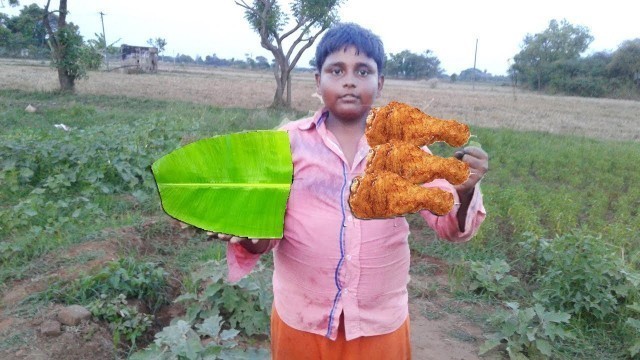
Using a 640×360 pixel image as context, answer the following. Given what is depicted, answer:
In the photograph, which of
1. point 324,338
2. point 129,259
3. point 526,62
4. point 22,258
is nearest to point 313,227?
point 324,338

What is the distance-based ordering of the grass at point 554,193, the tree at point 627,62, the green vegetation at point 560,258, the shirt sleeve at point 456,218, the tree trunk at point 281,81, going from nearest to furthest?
the shirt sleeve at point 456,218, the green vegetation at point 560,258, the grass at point 554,193, the tree trunk at point 281,81, the tree at point 627,62

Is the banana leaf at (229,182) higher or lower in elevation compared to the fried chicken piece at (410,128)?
lower

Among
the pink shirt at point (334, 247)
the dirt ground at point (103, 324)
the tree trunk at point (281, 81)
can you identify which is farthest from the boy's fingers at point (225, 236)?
the tree trunk at point (281, 81)

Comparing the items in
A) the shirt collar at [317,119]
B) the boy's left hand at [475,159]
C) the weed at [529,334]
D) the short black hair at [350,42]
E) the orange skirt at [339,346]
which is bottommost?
the weed at [529,334]

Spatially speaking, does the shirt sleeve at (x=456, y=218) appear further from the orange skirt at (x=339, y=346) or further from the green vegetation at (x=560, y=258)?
the green vegetation at (x=560, y=258)

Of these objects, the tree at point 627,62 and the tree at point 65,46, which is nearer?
the tree at point 65,46

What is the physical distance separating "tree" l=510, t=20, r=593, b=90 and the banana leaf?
4460 centimetres

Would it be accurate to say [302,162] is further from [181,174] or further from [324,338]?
[324,338]

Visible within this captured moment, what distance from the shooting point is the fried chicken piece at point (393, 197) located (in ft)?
3.29

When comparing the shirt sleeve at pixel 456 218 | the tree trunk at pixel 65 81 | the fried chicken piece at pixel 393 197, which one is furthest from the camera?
the tree trunk at pixel 65 81

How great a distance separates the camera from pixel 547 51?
45.8 m

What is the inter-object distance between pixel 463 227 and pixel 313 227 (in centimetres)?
38

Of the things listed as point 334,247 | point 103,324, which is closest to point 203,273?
point 103,324

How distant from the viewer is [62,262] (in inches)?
147
